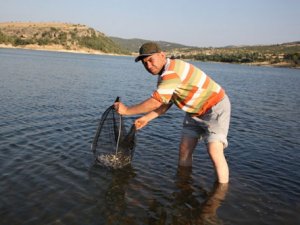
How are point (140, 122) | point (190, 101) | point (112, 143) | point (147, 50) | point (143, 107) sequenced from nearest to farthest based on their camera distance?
point (147, 50) < point (143, 107) < point (190, 101) < point (140, 122) < point (112, 143)

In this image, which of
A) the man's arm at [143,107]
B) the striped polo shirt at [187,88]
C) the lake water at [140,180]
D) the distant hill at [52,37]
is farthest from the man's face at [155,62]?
the distant hill at [52,37]

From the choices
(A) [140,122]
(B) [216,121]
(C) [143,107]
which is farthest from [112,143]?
(B) [216,121]

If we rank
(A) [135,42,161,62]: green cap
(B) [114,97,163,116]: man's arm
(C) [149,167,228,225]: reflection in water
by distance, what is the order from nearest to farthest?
(A) [135,42,161,62]: green cap
(B) [114,97,163,116]: man's arm
(C) [149,167,228,225]: reflection in water

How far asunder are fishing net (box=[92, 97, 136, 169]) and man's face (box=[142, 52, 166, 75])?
2602 mm

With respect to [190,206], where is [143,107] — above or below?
above

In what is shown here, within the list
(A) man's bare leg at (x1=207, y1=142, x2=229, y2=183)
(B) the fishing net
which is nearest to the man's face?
(A) man's bare leg at (x1=207, y1=142, x2=229, y2=183)

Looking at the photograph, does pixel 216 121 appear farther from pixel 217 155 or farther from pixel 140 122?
pixel 140 122

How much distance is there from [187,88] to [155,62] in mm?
768

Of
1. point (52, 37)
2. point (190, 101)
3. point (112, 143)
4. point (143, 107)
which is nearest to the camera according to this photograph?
point (143, 107)

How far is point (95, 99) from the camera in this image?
68.9ft

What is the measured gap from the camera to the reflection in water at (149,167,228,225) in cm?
633

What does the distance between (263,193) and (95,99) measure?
14718 mm

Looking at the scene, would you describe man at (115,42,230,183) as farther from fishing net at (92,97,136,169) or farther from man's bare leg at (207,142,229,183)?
fishing net at (92,97,136,169)

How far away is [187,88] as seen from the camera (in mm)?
6121
